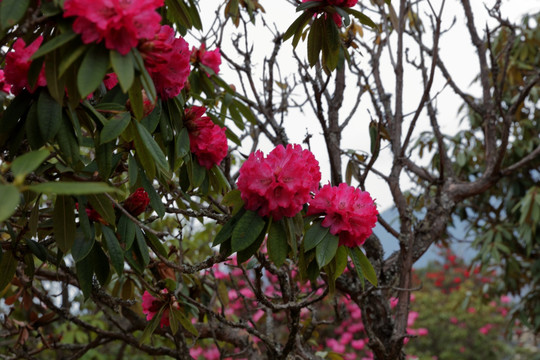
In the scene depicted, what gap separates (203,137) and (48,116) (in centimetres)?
35

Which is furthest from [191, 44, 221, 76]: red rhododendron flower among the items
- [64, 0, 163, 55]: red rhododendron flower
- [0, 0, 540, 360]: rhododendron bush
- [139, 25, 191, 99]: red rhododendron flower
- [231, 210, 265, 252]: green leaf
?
[64, 0, 163, 55]: red rhododendron flower

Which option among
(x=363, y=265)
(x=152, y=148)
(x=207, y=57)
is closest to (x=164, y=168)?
(x=152, y=148)

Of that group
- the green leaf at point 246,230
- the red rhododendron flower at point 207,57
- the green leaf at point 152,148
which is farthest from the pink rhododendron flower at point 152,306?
the red rhododendron flower at point 207,57

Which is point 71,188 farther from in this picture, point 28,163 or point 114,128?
point 114,128

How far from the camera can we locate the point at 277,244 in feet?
2.79

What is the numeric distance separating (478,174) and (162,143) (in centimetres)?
284

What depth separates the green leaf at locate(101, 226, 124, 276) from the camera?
884 millimetres

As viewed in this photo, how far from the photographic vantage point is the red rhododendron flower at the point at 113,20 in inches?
22.5

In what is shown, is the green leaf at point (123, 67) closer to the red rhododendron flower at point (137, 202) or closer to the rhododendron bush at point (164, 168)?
the rhododendron bush at point (164, 168)

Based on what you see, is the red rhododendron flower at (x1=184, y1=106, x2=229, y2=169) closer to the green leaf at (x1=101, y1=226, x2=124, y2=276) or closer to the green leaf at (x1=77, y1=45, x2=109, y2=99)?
the green leaf at (x1=101, y1=226, x2=124, y2=276)

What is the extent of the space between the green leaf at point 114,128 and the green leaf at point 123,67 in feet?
0.45

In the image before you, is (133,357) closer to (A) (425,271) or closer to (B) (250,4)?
(B) (250,4)

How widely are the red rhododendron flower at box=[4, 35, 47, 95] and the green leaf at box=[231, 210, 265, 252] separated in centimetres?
36

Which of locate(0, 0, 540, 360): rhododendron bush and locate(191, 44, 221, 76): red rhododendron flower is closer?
locate(0, 0, 540, 360): rhododendron bush
